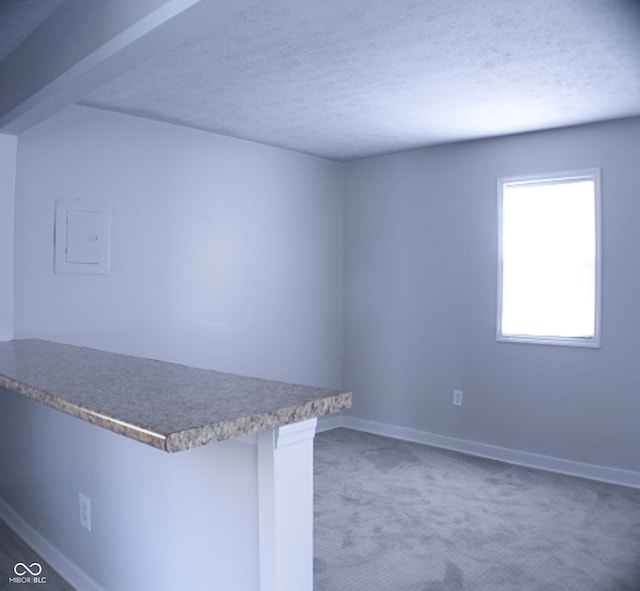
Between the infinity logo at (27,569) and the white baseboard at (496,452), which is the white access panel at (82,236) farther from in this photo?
the white baseboard at (496,452)

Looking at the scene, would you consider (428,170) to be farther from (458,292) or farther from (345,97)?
(345,97)

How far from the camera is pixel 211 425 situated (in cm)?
120

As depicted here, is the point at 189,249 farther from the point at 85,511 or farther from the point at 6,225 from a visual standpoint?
the point at 85,511

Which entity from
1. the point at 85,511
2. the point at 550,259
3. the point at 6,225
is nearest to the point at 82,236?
the point at 6,225

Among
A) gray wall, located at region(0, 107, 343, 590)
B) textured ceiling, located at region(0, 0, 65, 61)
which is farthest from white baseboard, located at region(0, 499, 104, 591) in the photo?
textured ceiling, located at region(0, 0, 65, 61)

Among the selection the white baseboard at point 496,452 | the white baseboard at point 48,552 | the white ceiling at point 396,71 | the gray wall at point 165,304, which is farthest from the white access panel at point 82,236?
the white baseboard at point 496,452

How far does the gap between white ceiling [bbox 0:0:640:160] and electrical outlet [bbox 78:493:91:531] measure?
1.89m

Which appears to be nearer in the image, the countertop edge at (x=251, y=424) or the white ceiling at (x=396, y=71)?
the countertop edge at (x=251, y=424)

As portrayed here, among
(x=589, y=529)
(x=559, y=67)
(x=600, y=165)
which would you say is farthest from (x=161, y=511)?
(x=600, y=165)

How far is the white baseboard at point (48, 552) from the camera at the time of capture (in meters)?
2.25

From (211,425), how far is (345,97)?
2483 mm

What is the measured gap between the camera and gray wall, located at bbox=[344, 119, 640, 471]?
3.62 meters

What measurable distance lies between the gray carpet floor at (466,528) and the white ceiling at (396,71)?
7.48 ft

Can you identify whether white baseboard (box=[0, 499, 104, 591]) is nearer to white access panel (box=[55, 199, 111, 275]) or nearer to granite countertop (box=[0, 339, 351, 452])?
granite countertop (box=[0, 339, 351, 452])
